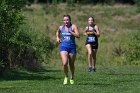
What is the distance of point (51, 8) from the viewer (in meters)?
62.0

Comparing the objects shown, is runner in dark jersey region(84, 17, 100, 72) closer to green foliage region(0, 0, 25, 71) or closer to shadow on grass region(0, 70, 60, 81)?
shadow on grass region(0, 70, 60, 81)

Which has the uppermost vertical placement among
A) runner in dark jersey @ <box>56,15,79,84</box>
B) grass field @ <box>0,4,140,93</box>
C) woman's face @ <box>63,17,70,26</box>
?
woman's face @ <box>63,17,70,26</box>

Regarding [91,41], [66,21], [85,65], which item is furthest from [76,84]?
[85,65]

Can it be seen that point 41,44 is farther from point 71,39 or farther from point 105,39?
point 105,39

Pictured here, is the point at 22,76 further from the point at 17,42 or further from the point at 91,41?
the point at 91,41

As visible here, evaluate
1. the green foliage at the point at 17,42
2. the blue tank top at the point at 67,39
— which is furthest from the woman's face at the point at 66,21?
the green foliage at the point at 17,42

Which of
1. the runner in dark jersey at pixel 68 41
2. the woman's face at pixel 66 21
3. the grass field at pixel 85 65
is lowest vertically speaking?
the grass field at pixel 85 65

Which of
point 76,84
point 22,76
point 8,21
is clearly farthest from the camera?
point 22,76

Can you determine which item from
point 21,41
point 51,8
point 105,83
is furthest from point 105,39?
point 105,83

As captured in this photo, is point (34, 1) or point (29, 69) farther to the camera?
point (34, 1)

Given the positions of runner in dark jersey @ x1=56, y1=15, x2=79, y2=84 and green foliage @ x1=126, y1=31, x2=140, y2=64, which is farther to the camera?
green foliage @ x1=126, y1=31, x2=140, y2=64

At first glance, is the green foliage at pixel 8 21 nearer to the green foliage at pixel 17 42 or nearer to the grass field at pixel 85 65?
the green foliage at pixel 17 42

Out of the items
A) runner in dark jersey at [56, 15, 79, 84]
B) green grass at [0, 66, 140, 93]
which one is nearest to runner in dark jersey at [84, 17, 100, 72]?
green grass at [0, 66, 140, 93]

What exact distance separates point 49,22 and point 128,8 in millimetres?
13454
